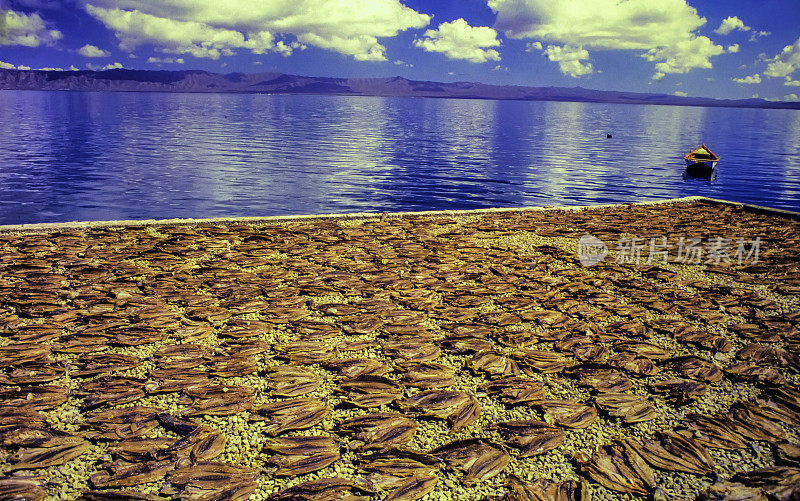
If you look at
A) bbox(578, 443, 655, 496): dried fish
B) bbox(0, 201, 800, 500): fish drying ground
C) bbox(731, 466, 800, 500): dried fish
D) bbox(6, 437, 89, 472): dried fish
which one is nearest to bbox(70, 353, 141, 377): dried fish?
bbox(0, 201, 800, 500): fish drying ground

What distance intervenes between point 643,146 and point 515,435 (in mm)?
78755

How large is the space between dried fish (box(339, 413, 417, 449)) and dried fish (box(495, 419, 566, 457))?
0.69m

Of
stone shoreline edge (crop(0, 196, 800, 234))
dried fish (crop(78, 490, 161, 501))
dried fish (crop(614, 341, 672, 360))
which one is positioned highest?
stone shoreline edge (crop(0, 196, 800, 234))

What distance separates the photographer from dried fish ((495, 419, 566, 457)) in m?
3.49

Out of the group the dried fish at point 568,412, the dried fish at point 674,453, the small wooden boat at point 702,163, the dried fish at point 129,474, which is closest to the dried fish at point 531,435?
the dried fish at point 568,412

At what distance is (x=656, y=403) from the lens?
4.10m

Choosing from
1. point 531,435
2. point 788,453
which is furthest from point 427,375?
point 788,453

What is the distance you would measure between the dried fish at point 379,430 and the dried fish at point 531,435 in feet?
2.27

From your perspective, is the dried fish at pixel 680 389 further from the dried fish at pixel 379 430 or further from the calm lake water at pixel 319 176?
the calm lake water at pixel 319 176

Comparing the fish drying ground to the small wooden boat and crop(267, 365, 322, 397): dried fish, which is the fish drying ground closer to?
crop(267, 365, 322, 397): dried fish

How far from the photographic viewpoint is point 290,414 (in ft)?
12.3

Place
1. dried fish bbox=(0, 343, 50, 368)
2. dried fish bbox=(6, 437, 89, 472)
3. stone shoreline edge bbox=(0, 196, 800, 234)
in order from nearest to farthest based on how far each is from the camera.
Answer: dried fish bbox=(6, 437, 89, 472)
dried fish bbox=(0, 343, 50, 368)
stone shoreline edge bbox=(0, 196, 800, 234)

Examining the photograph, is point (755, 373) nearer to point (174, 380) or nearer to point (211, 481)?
point (211, 481)

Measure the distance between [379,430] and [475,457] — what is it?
2.35 ft
